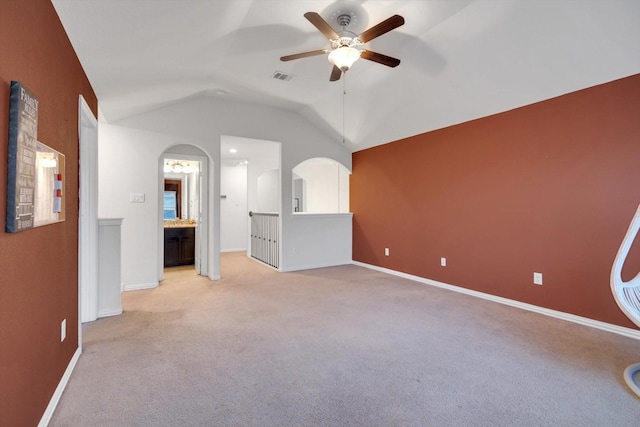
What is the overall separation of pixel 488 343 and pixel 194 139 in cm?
456

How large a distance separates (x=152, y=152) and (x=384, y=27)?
360 cm

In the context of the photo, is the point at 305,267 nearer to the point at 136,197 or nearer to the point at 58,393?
the point at 136,197

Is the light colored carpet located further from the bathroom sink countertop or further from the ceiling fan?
the ceiling fan

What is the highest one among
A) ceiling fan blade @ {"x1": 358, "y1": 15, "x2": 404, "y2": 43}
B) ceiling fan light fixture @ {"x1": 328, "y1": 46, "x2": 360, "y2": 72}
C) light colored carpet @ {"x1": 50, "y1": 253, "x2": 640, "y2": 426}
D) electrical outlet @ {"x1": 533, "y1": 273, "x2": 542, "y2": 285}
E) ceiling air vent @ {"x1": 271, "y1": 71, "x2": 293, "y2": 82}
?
ceiling air vent @ {"x1": 271, "y1": 71, "x2": 293, "y2": 82}

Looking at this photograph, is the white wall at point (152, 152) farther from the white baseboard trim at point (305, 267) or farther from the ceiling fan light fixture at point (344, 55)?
the ceiling fan light fixture at point (344, 55)

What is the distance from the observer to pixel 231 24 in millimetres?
2682

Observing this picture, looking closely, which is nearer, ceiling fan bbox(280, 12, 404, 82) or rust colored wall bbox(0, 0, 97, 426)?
rust colored wall bbox(0, 0, 97, 426)

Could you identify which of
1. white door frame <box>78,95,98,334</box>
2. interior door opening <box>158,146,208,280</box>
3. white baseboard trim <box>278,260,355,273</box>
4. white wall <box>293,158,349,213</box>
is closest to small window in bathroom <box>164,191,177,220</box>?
interior door opening <box>158,146,208,280</box>

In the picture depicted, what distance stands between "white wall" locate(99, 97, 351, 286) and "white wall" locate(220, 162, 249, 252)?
10.1ft

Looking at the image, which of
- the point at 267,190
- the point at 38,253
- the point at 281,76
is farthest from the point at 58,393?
the point at 267,190

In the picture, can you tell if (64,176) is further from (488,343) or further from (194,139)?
(488,343)

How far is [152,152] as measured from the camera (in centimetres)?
438

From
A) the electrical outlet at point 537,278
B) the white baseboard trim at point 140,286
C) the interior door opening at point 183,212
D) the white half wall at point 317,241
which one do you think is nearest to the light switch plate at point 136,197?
the interior door opening at point 183,212

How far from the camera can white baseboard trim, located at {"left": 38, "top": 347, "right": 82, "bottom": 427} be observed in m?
1.59
